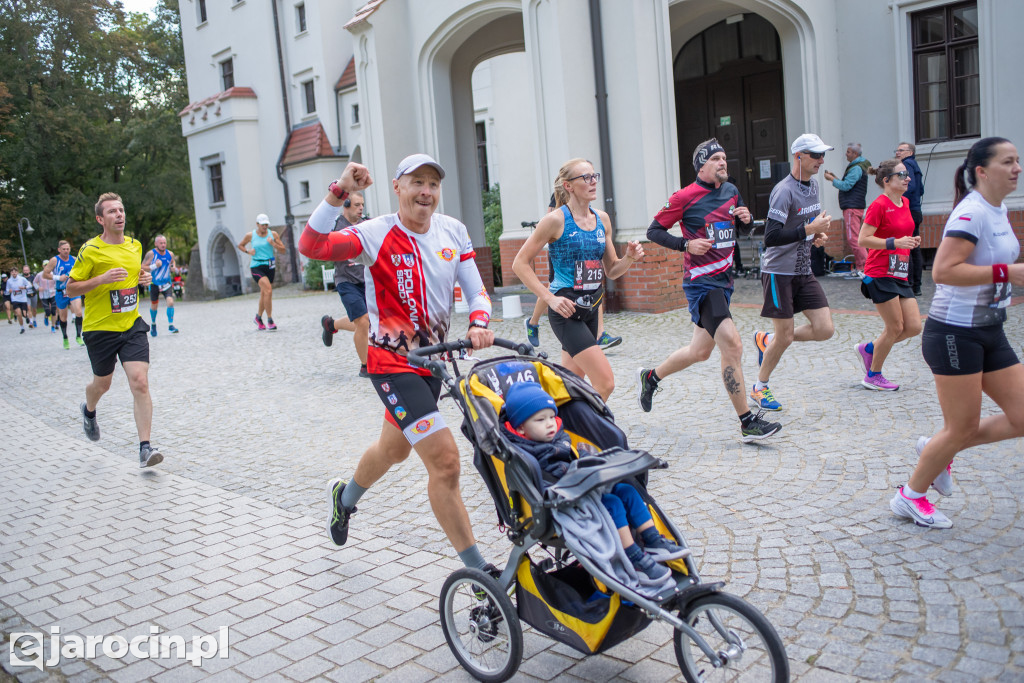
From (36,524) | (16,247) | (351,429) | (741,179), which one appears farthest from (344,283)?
(16,247)

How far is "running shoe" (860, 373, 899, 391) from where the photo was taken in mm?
7535

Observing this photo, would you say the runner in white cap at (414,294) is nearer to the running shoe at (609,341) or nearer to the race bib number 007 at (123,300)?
the race bib number 007 at (123,300)

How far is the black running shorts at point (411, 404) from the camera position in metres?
3.88

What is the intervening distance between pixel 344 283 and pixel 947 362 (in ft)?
23.4

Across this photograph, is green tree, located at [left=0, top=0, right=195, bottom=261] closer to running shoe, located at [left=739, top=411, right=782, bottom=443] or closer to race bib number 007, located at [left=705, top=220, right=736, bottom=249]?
race bib number 007, located at [left=705, top=220, right=736, bottom=249]

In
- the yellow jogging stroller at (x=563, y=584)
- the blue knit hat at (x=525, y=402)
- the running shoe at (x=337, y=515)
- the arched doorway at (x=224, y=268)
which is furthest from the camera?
the arched doorway at (x=224, y=268)

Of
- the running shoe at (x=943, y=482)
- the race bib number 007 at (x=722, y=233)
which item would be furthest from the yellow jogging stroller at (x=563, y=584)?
the race bib number 007 at (x=722, y=233)

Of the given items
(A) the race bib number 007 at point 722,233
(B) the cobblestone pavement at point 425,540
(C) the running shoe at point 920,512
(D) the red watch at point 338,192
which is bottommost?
(B) the cobblestone pavement at point 425,540

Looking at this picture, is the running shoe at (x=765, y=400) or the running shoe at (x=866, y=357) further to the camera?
the running shoe at (x=866, y=357)

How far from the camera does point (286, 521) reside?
5602 mm

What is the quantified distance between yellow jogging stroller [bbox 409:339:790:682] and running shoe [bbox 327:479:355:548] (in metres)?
1.15

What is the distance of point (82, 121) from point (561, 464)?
149 feet

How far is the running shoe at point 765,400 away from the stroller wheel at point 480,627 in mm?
4081

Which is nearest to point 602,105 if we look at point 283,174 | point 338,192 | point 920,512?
point 920,512
